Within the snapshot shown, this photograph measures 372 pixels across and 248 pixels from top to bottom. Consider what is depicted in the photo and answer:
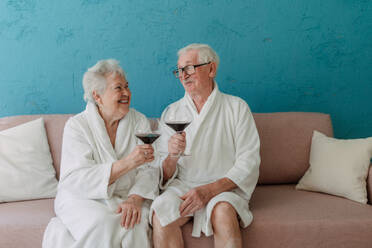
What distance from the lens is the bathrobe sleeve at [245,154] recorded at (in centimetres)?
203

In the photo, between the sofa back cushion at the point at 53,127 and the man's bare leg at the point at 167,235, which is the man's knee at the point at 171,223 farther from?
the sofa back cushion at the point at 53,127

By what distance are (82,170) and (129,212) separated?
38 centimetres

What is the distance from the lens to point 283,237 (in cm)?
184

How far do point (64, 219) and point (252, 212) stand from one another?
104cm

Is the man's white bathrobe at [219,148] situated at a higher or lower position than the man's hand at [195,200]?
higher

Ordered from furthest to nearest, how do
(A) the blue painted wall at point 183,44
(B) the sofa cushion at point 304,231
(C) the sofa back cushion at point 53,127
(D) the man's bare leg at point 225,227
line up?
(A) the blue painted wall at point 183,44
(C) the sofa back cushion at point 53,127
(B) the sofa cushion at point 304,231
(D) the man's bare leg at point 225,227

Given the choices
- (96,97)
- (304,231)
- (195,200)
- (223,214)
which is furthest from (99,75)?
(304,231)

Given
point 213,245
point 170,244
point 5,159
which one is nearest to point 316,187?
point 213,245

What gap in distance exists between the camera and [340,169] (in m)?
2.26

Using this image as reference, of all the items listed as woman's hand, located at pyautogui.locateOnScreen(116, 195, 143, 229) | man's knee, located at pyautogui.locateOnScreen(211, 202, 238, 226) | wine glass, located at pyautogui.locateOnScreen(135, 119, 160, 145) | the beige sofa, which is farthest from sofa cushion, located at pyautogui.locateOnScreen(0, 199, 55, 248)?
man's knee, located at pyautogui.locateOnScreen(211, 202, 238, 226)

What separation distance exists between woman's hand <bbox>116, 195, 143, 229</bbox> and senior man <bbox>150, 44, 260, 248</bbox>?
0.09m

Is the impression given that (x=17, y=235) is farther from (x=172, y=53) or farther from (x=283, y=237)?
(x=172, y=53)

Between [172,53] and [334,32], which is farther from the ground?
[334,32]

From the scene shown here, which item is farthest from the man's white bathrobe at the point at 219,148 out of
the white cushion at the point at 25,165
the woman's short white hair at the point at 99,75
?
the white cushion at the point at 25,165
